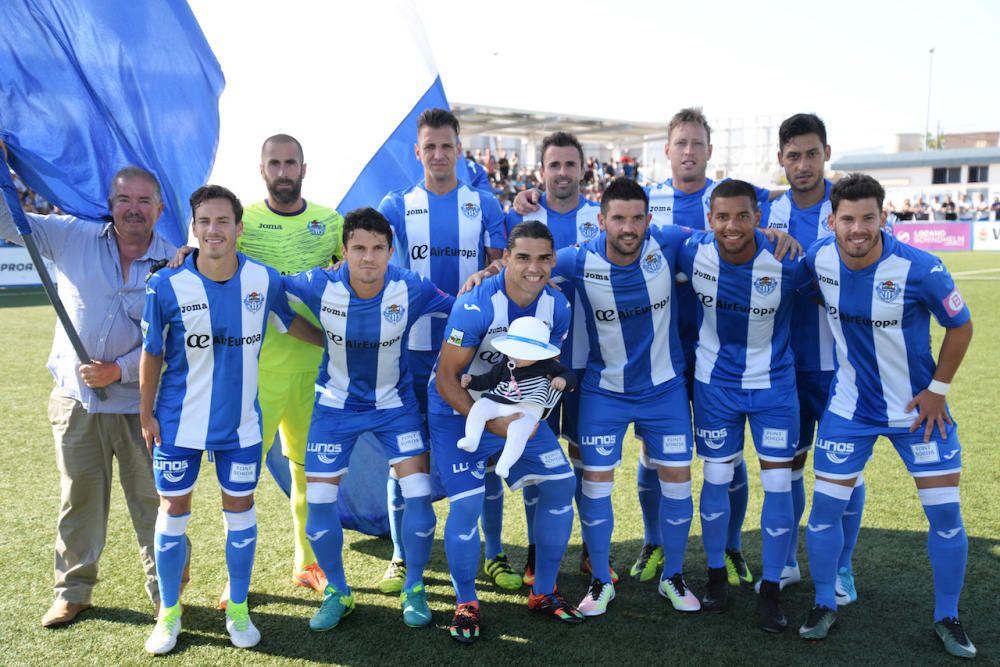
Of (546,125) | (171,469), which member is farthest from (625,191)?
(546,125)

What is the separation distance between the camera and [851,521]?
4.07 metres

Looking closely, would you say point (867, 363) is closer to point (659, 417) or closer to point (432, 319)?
point (659, 417)

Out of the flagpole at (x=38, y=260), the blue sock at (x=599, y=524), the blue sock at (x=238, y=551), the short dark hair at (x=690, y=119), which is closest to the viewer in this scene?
the flagpole at (x=38, y=260)

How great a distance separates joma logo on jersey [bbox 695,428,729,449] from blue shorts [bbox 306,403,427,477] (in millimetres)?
1391

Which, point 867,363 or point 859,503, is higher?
point 867,363

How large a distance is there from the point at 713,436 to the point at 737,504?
1.99ft

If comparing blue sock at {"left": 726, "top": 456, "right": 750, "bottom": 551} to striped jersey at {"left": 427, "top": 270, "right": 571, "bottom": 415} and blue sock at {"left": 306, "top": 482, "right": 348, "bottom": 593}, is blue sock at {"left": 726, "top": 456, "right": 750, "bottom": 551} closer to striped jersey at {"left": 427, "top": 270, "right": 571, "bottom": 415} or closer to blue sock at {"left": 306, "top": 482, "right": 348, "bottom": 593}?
striped jersey at {"left": 427, "top": 270, "right": 571, "bottom": 415}

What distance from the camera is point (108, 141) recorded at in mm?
4137

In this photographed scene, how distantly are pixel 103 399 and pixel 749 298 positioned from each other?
3.08 m

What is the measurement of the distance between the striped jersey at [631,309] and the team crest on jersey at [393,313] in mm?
811

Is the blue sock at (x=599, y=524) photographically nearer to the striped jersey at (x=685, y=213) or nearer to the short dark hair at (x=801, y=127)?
the striped jersey at (x=685, y=213)

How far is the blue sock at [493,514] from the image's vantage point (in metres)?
4.27

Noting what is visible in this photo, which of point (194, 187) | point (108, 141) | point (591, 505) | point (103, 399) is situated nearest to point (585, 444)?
point (591, 505)

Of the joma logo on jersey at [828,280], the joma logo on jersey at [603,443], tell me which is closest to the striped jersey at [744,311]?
the joma logo on jersey at [828,280]
